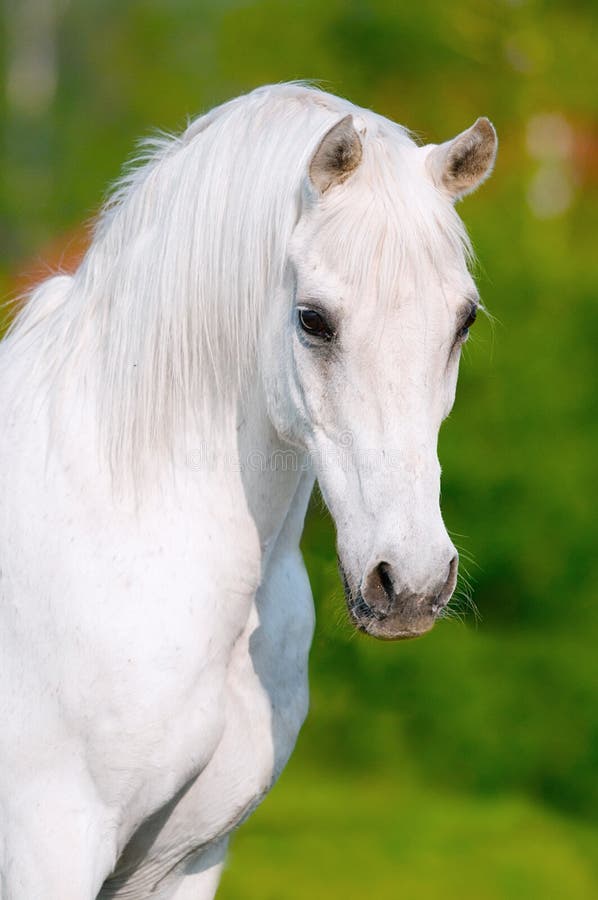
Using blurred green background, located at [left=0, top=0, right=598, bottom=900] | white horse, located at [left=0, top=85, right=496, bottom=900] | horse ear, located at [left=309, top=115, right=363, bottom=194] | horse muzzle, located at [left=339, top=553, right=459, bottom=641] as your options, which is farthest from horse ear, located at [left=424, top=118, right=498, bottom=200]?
blurred green background, located at [left=0, top=0, right=598, bottom=900]

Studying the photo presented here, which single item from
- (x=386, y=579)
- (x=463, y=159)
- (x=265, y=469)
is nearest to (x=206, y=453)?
(x=265, y=469)

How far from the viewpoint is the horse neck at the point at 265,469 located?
2.78 meters

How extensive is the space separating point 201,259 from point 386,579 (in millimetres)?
828

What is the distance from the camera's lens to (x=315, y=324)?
2.51 m

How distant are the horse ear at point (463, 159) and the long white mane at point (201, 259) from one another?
50 mm

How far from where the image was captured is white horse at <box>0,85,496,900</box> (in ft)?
8.09

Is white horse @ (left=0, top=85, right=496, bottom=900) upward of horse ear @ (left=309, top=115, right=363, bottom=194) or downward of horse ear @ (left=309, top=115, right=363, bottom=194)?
downward

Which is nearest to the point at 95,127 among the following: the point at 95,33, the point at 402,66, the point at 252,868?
the point at 95,33

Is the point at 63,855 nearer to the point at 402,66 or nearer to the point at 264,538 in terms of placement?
the point at 264,538

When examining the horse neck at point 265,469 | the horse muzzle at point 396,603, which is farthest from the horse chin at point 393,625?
the horse neck at point 265,469

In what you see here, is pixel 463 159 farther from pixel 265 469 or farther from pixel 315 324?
pixel 265 469

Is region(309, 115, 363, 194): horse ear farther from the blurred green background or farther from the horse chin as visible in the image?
the blurred green background

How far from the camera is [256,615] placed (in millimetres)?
2928

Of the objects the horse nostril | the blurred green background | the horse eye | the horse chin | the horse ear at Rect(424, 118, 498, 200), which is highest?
the horse ear at Rect(424, 118, 498, 200)
